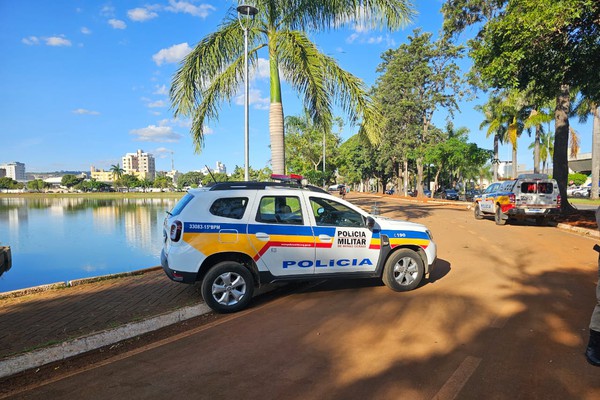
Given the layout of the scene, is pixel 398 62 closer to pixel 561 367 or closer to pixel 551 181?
pixel 551 181

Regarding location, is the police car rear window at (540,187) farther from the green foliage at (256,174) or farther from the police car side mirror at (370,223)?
the green foliage at (256,174)

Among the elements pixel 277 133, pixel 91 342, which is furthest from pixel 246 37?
pixel 91 342

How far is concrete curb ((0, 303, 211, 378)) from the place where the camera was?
148 inches

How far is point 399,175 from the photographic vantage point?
57000 mm

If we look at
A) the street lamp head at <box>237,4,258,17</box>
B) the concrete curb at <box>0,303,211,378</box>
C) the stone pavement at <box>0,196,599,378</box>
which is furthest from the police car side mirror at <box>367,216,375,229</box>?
the street lamp head at <box>237,4,258,17</box>

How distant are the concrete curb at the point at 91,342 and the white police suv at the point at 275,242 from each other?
1.47 ft

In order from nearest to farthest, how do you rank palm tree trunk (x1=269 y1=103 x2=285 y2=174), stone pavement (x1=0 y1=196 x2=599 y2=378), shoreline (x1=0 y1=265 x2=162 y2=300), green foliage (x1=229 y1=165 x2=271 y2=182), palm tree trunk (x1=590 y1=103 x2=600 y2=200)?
stone pavement (x1=0 y1=196 x2=599 y2=378)
shoreline (x1=0 y1=265 x2=162 y2=300)
palm tree trunk (x1=269 y1=103 x2=285 y2=174)
palm tree trunk (x1=590 y1=103 x2=600 y2=200)
green foliage (x1=229 y1=165 x2=271 y2=182)

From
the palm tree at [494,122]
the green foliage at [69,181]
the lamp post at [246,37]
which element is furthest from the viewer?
the green foliage at [69,181]

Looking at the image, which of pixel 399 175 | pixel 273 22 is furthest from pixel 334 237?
pixel 399 175

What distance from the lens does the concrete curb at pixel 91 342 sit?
3.76m

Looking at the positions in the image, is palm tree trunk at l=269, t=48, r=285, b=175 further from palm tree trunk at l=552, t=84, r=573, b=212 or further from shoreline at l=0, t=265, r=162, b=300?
palm tree trunk at l=552, t=84, r=573, b=212

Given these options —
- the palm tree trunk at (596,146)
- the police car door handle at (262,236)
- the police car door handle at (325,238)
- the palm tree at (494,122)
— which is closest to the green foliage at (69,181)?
the palm tree at (494,122)

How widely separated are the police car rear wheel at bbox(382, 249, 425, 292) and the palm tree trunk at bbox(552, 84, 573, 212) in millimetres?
15304

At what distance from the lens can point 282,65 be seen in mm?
11672
